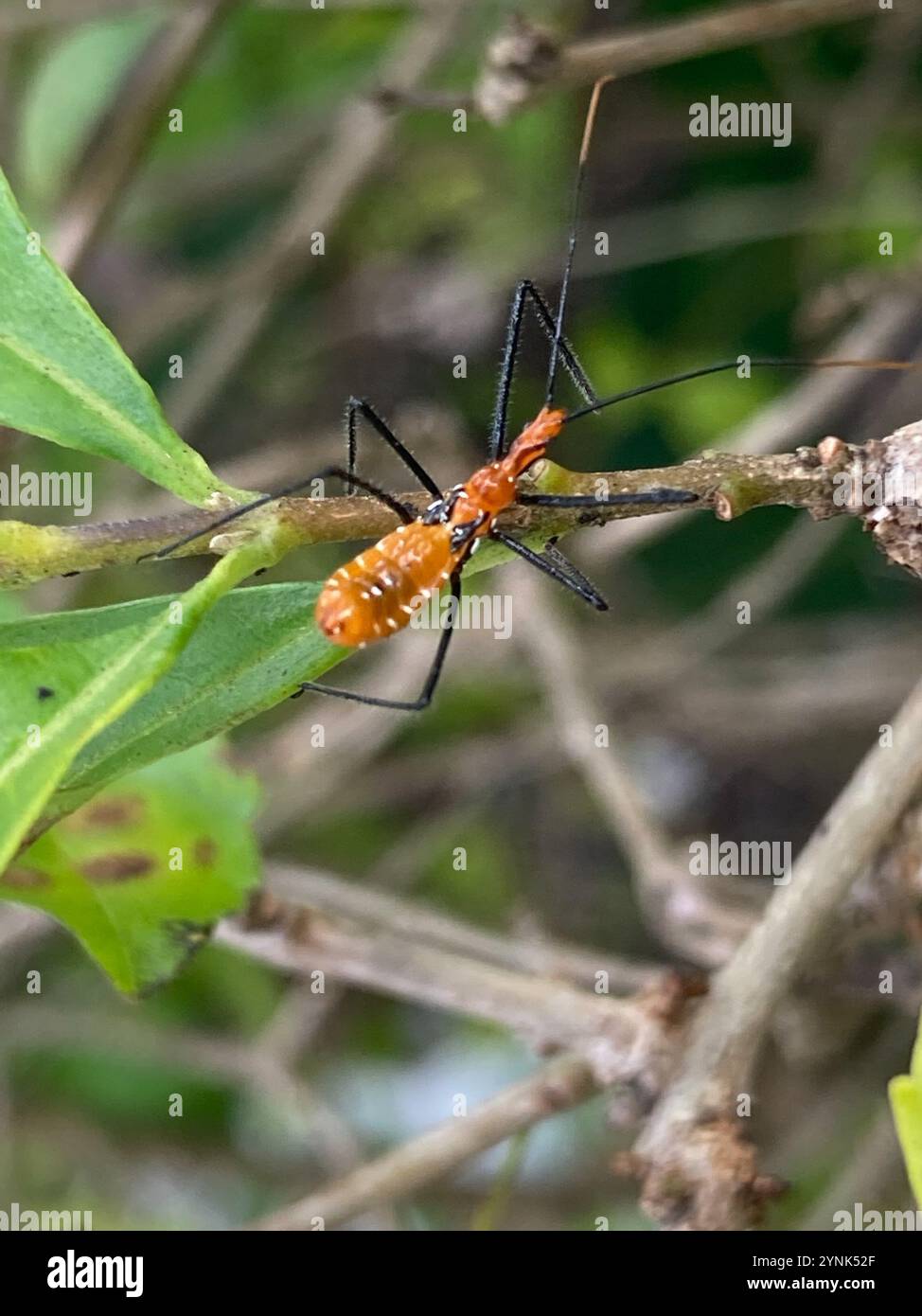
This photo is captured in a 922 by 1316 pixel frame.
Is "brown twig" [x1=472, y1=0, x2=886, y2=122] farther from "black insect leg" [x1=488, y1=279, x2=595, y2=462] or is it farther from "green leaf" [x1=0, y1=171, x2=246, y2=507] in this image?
"green leaf" [x1=0, y1=171, x2=246, y2=507]

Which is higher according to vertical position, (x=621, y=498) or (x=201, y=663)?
(x=621, y=498)

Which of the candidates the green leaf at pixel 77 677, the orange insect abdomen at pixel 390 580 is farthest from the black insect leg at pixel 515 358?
the green leaf at pixel 77 677

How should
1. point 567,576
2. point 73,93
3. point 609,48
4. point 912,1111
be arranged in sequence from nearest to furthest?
1. point 912,1111
2. point 567,576
3. point 609,48
4. point 73,93

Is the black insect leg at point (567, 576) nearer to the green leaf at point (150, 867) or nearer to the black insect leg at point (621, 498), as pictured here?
the black insect leg at point (621, 498)

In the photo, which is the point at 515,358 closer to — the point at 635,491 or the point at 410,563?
the point at 410,563

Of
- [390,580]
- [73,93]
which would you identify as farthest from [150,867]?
[73,93]

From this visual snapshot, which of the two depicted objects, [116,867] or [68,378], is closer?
[68,378]
